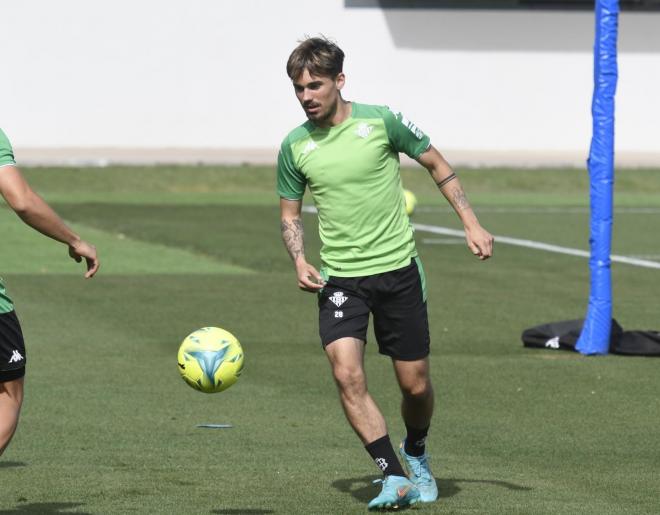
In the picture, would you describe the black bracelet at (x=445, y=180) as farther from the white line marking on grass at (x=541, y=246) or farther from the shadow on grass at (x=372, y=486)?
the white line marking on grass at (x=541, y=246)

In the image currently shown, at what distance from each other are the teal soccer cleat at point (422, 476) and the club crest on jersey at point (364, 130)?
5.56 feet

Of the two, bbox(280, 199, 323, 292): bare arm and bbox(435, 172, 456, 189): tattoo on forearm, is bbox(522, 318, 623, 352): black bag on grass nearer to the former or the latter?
bbox(435, 172, 456, 189): tattoo on forearm

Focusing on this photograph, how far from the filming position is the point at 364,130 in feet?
25.8

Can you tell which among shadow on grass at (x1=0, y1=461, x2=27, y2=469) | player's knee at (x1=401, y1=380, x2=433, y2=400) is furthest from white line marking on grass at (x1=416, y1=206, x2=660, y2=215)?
player's knee at (x1=401, y1=380, x2=433, y2=400)

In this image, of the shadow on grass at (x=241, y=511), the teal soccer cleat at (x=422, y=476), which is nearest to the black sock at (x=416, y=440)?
the teal soccer cleat at (x=422, y=476)

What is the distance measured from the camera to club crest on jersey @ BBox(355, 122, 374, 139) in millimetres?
7855

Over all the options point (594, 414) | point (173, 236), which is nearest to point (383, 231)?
point (594, 414)

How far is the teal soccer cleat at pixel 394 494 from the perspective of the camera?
24.9 ft

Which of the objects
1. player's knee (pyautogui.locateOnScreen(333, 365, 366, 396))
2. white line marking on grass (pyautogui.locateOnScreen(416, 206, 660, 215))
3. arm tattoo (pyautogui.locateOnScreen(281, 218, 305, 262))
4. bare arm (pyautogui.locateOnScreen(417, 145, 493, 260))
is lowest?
white line marking on grass (pyautogui.locateOnScreen(416, 206, 660, 215))

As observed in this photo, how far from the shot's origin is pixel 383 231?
7.91m

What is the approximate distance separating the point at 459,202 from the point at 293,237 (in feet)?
2.89

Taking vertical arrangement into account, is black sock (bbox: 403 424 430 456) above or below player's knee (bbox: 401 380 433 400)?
below

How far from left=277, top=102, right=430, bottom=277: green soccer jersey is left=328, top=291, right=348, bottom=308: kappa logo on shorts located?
0.10 m

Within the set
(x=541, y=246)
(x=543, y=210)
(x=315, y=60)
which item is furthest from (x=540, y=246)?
(x=315, y=60)
